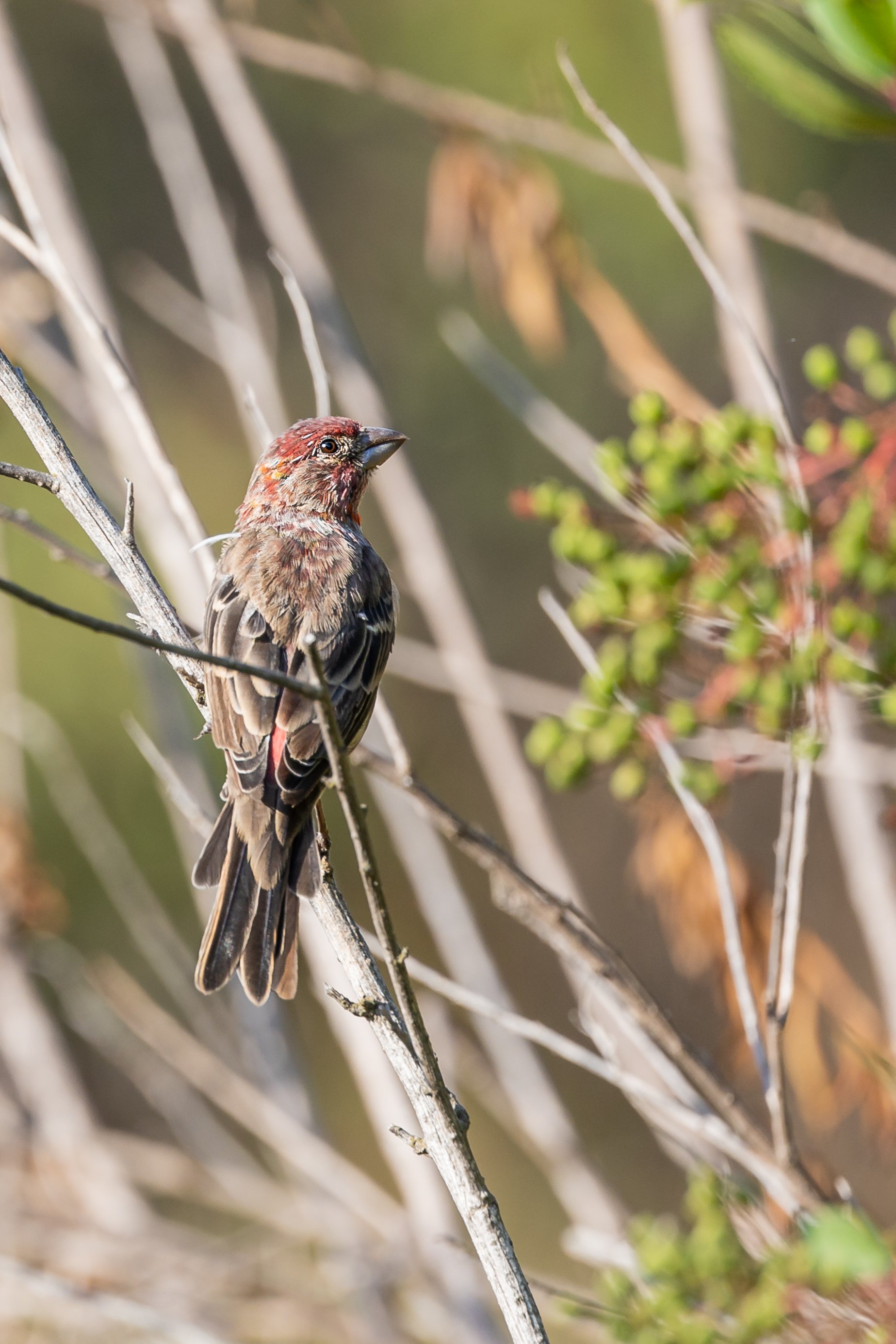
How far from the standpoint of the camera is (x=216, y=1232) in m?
8.82

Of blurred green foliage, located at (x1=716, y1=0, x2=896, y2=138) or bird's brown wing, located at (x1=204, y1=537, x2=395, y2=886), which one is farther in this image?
bird's brown wing, located at (x1=204, y1=537, x2=395, y2=886)

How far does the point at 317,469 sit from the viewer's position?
14.0 feet

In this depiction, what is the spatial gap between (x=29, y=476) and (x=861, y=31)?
1.81 metres

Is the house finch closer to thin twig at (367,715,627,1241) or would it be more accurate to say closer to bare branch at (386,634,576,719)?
bare branch at (386,634,576,719)

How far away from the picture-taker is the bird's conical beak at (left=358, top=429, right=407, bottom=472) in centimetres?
422

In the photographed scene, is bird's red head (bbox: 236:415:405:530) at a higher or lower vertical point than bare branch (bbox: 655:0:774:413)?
lower

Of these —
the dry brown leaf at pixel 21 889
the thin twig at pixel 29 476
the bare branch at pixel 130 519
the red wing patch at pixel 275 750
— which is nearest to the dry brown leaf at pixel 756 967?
the red wing patch at pixel 275 750

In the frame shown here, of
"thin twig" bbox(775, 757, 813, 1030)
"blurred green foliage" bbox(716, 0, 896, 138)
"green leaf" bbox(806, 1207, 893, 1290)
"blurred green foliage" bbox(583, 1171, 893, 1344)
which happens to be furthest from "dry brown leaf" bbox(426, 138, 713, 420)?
"green leaf" bbox(806, 1207, 893, 1290)

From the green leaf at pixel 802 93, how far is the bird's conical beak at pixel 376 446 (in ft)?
5.00

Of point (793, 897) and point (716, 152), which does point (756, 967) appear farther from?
point (716, 152)

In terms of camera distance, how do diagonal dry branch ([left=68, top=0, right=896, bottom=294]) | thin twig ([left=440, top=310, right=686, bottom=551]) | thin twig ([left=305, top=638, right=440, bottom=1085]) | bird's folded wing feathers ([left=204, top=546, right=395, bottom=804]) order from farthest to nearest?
thin twig ([left=440, top=310, right=686, bottom=551])
diagonal dry branch ([left=68, top=0, right=896, bottom=294])
bird's folded wing feathers ([left=204, top=546, right=395, bottom=804])
thin twig ([left=305, top=638, right=440, bottom=1085])

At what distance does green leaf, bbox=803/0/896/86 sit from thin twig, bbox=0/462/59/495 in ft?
5.72

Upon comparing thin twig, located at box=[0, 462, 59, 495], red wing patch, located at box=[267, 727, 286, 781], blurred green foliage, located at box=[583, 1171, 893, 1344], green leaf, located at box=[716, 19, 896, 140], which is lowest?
blurred green foliage, located at box=[583, 1171, 893, 1344]

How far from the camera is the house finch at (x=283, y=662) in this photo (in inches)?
109
